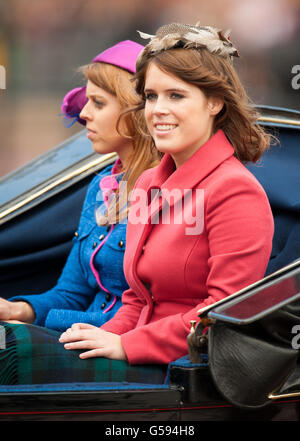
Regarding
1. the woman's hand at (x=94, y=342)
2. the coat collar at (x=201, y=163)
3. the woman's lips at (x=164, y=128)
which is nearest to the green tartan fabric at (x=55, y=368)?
the woman's hand at (x=94, y=342)

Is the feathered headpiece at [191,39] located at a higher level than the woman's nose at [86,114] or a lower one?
higher

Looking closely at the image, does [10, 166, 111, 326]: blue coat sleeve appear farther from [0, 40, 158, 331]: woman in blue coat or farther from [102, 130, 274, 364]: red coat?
[102, 130, 274, 364]: red coat

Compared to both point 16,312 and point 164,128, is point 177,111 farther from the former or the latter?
point 16,312

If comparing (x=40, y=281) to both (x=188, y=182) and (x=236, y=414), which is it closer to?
(x=188, y=182)

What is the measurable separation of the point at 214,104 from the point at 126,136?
52cm

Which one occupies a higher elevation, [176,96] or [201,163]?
[176,96]

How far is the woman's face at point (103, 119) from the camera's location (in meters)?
2.37

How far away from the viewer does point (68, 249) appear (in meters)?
2.74

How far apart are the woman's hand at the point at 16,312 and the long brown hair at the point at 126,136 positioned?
1.12 feet

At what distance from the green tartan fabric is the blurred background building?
5.34 meters

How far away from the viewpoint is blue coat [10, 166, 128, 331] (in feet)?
7.57

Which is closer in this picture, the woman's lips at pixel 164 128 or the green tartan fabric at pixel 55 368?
the green tartan fabric at pixel 55 368

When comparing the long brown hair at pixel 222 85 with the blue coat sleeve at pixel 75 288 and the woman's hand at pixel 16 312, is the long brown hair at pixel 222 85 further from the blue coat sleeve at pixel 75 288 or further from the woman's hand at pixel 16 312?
the woman's hand at pixel 16 312

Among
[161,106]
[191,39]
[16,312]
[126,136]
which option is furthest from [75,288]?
[191,39]
